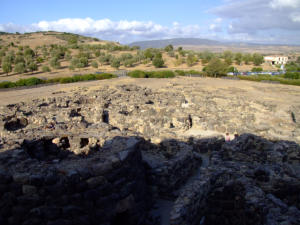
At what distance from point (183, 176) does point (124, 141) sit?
112 inches

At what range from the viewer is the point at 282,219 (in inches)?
219

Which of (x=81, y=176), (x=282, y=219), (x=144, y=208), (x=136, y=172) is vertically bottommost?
(x=144, y=208)

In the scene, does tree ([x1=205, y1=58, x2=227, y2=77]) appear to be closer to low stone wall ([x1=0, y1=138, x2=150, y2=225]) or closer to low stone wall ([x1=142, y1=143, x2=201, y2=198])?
low stone wall ([x1=142, y1=143, x2=201, y2=198])

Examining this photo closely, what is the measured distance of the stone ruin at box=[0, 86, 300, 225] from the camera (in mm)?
4828

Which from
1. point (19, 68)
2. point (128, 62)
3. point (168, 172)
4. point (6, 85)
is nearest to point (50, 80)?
point (6, 85)

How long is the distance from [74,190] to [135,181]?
5.64ft

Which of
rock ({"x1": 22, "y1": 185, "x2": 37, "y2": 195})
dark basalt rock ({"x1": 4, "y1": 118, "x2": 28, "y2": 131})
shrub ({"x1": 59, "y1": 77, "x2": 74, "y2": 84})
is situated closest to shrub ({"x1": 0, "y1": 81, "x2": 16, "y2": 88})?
shrub ({"x1": 59, "y1": 77, "x2": 74, "y2": 84})

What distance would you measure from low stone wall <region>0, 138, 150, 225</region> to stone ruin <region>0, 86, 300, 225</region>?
0.06 ft

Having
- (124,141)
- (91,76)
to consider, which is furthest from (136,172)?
(91,76)

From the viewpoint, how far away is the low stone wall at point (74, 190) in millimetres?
4637

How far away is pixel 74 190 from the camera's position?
5.05 metres

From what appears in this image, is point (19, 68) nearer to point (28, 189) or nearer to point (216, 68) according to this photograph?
point (216, 68)

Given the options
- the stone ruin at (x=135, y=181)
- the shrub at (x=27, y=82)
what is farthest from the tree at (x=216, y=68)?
the stone ruin at (x=135, y=181)

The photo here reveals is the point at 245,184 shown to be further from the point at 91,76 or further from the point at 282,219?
the point at 91,76
